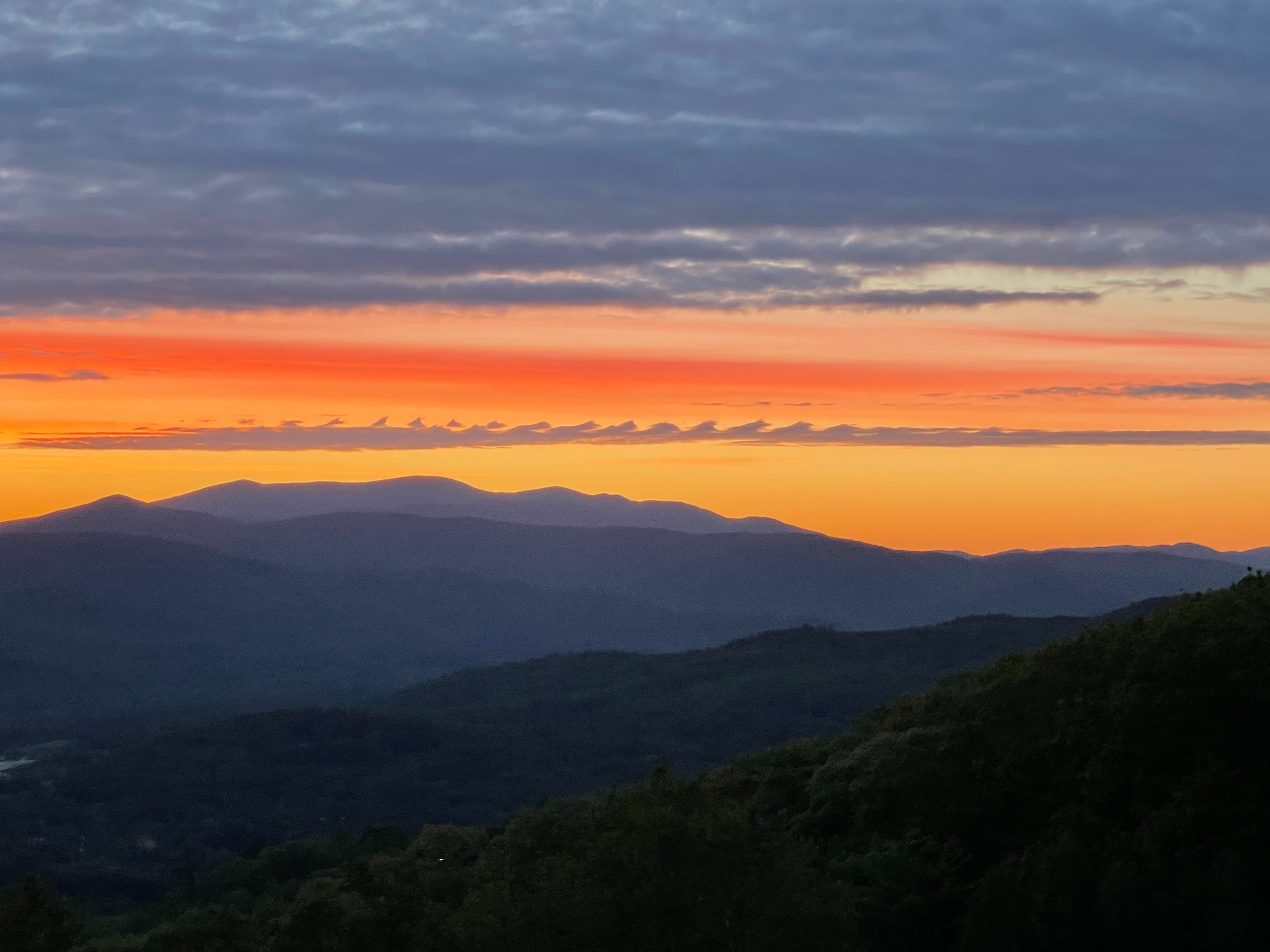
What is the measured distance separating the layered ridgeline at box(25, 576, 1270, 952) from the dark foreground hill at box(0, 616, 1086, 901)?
85.8 metres

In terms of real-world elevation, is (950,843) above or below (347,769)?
above

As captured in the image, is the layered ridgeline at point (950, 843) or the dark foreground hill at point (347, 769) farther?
the dark foreground hill at point (347, 769)

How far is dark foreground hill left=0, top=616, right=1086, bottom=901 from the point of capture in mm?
136250

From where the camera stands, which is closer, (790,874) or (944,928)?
(790,874)

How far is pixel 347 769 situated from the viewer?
168375mm

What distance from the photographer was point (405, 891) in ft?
108

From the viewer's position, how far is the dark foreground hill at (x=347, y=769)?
136 metres

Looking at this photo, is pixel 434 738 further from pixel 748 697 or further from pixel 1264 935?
pixel 1264 935

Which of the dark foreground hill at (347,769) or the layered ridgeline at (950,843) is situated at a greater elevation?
the layered ridgeline at (950,843)

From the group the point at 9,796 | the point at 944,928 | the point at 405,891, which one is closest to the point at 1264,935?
the point at 944,928

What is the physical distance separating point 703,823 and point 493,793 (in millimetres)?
136511

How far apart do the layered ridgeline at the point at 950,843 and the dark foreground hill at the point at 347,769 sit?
8578cm

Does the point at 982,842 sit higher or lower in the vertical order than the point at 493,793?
higher

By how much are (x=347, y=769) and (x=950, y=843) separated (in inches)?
5745
